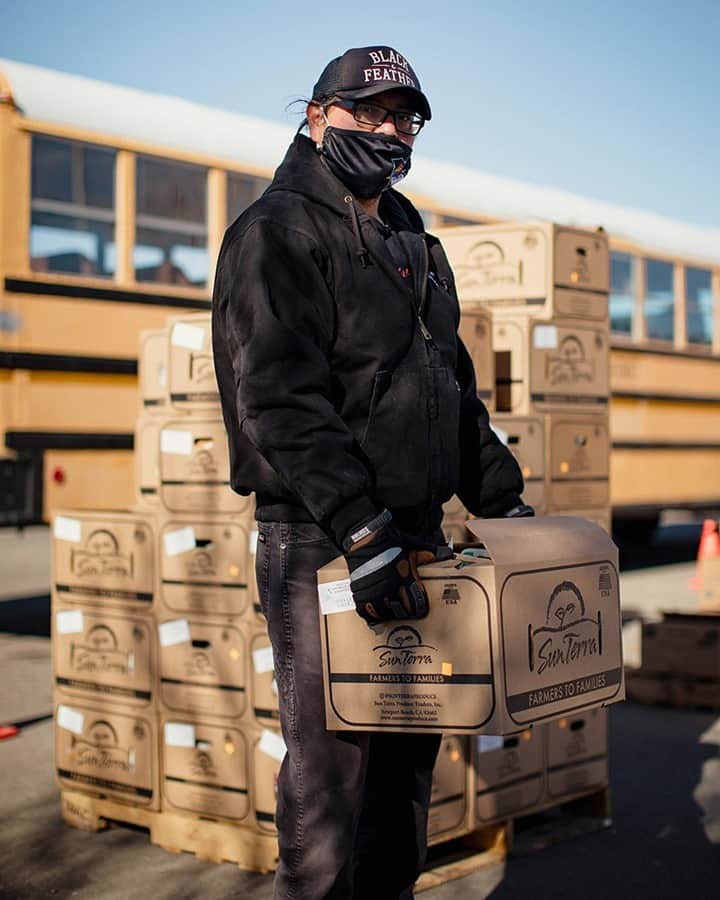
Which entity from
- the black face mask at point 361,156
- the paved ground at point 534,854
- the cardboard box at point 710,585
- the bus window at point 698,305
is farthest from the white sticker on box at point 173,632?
the bus window at point 698,305

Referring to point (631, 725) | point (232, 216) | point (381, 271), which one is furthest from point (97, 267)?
point (381, 271)

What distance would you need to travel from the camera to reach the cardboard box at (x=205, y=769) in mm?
3893

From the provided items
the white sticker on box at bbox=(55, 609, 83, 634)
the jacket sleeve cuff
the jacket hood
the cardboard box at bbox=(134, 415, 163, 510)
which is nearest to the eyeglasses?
the jacket hood

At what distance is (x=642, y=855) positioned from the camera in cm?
397

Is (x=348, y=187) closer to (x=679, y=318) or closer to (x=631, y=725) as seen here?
(x=631, y=725)

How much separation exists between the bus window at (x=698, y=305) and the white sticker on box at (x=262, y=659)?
7.80 m


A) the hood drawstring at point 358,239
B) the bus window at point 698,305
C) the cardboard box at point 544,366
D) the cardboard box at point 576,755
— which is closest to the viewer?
the hood drawstring at point 358,239

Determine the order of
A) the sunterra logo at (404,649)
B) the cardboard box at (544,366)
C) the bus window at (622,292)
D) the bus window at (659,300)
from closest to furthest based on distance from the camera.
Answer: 1. the sunterra logo at (404,649)
2. the cardboard box at (544,366)
3. the bus window at (622,292)
4. the bus window at (659,300)

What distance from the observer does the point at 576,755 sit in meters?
4.33

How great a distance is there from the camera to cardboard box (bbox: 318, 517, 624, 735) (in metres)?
2.22

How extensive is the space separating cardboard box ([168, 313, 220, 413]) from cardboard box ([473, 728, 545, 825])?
54.4 inches

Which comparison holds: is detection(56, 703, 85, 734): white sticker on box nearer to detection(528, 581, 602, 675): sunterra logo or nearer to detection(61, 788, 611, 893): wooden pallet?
detection(61, 788, 611, 893): wooden pallet

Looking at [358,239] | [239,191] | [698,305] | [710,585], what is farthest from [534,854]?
[698,305]

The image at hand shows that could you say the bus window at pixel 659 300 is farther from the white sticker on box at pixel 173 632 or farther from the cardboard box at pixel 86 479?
the white sticker on box at pixel 173 632
